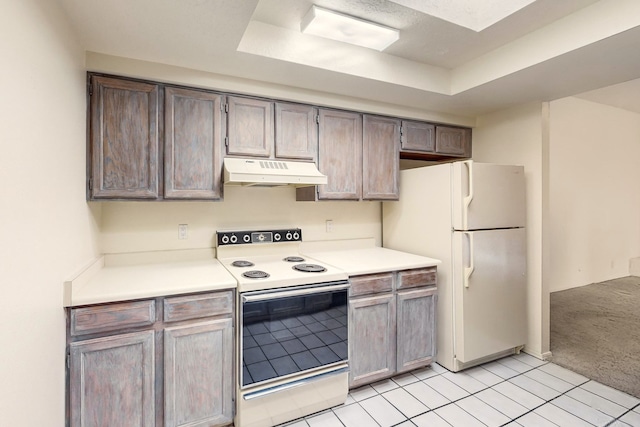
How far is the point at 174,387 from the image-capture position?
177 cm

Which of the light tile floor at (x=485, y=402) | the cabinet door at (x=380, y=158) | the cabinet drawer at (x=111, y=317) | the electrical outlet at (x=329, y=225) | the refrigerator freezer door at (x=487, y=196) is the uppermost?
the cabinet door at (x=380, y=158)

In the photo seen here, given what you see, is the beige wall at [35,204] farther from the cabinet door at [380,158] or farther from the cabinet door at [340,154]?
the cabinet door at [380,158]

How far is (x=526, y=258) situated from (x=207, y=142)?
284 centimetres

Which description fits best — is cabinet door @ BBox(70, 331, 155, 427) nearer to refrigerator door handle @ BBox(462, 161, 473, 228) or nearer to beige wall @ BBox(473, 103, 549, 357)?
refrigerator door handle @ BBox(462, 161, 473, 228)

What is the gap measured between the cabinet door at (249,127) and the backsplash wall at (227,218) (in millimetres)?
429

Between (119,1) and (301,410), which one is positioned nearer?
(119,1)

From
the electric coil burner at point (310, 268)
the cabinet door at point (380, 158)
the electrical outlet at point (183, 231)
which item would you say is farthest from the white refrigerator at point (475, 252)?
the electrical outlet at point (183, 231)

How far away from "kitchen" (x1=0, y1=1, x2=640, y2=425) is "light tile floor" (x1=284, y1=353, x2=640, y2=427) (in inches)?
19.4

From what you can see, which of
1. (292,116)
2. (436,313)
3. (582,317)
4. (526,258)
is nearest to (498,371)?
(436,313)

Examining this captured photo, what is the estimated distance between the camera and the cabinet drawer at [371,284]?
7.43ft

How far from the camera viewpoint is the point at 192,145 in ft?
7.25

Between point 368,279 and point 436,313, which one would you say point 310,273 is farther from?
point 436,313

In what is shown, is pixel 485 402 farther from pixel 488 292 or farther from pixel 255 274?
pixel 255 274

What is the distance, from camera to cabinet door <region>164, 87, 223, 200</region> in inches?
84.7
